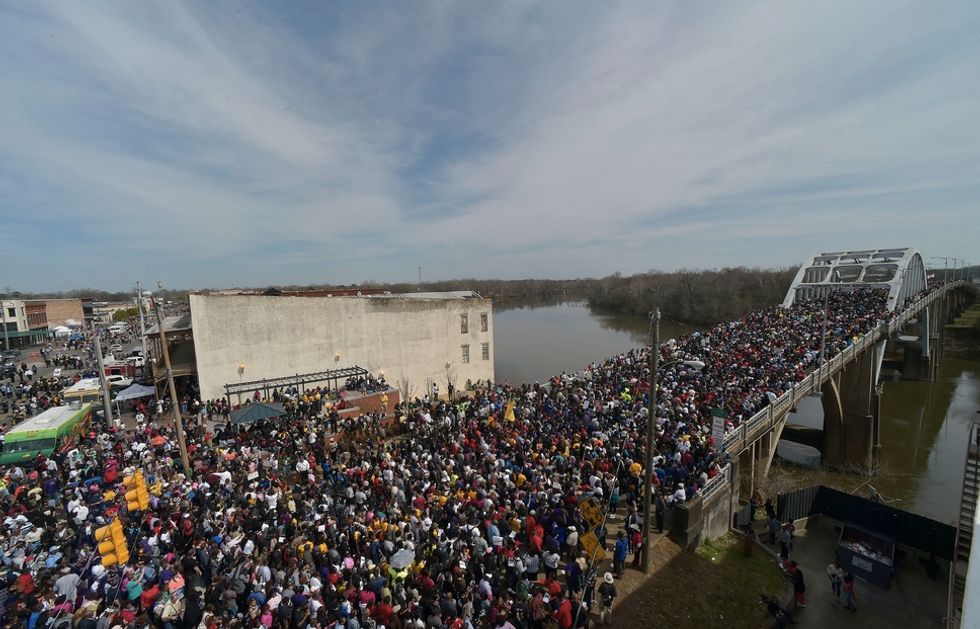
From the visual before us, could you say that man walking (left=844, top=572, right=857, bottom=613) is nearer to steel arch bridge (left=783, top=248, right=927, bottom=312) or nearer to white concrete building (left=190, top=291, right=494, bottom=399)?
white concrete building (left=190, top=291, right=494, bottom=399)

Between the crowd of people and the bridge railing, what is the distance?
454 mm

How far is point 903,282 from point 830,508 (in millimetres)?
45911

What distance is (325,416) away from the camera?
21.3 metres

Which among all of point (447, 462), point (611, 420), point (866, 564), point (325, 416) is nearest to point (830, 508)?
point (866, 564)

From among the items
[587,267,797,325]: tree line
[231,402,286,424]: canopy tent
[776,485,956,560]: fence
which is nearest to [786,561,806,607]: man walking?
[776,485,956,560]: fence

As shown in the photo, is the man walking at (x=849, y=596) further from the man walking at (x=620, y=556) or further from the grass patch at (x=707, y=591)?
the man walking at (x=620, y=556)

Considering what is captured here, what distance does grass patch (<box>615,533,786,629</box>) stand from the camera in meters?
10.5

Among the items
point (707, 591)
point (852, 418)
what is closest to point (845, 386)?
point (852, 418)

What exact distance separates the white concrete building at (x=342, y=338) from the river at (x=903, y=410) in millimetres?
11319

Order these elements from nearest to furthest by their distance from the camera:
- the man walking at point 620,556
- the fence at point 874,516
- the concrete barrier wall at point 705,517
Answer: the man walking at point 620,556 → the concrete barrier wall at point 705,517 → the fence at point 874,516

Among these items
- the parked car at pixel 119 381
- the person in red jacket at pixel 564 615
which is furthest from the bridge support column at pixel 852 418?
the parked car at pixel 119 381

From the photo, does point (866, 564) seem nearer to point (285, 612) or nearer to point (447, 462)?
point (447, 462)

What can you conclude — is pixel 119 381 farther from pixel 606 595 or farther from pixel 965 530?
pixel 965 530

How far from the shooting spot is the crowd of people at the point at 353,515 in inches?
349
